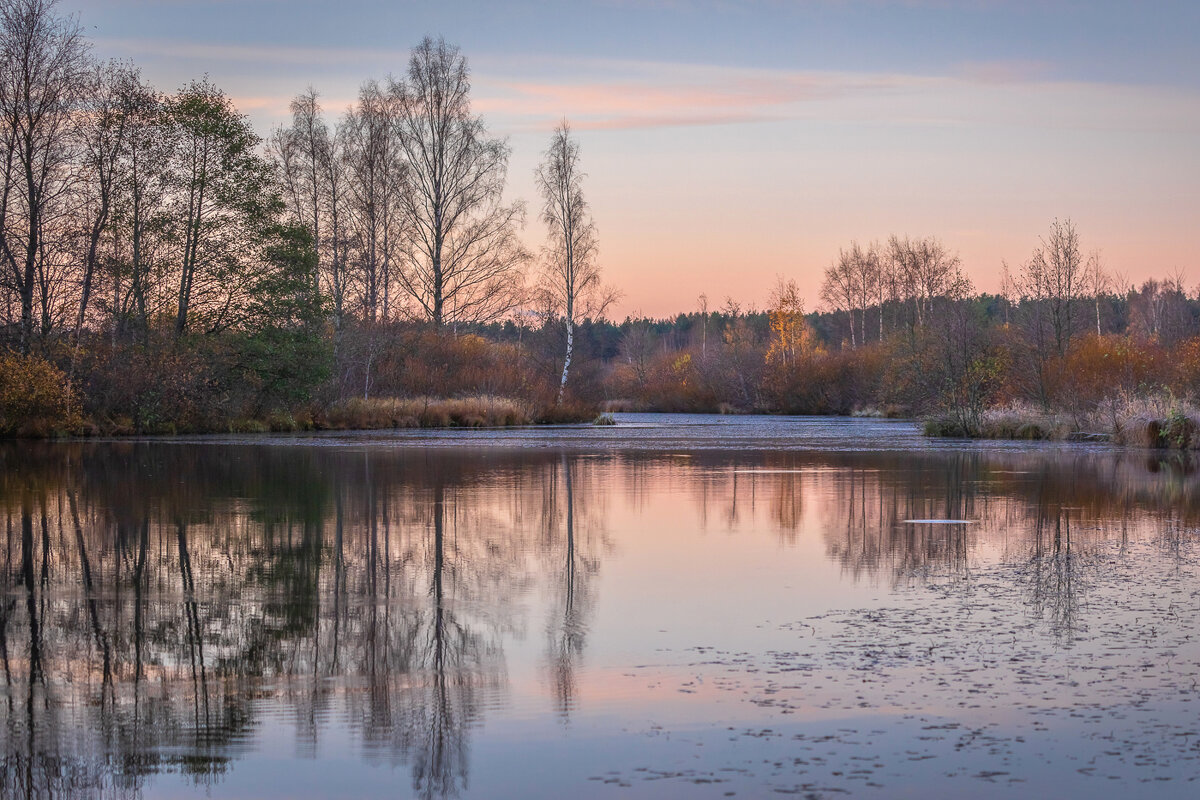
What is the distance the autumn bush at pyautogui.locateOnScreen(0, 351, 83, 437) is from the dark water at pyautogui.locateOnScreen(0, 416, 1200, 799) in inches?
696

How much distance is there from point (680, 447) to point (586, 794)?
993 inches

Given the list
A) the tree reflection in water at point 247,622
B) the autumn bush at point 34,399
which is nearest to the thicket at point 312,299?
the autumn bush at point 34,399

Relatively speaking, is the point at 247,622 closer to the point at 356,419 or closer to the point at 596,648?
the point at 596,648

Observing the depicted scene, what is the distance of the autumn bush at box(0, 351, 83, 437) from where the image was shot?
30109 millimetres

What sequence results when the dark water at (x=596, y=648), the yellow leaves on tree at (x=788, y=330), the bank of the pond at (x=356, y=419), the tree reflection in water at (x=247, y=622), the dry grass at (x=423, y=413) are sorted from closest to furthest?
the dark water at (x=596, y=648) → the tree reflection in water at (x=247, y=622) → the bank of the pond at (x=356, y=419) → the dry grass at (x=423, y=413) → the yellow leaves on tree at (x=788, y=330)

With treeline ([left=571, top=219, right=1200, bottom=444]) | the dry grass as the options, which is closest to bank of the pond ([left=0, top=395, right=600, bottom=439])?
the dry grass

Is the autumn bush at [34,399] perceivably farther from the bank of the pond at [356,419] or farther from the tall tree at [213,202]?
the tall tree at [213,202]

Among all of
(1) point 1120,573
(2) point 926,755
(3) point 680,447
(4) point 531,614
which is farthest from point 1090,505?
(3) point 680,447

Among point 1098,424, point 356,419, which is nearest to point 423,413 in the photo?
point 356,419

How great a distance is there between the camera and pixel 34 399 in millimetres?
30531

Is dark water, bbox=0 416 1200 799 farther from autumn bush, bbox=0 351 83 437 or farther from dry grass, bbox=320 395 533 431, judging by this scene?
dry grass, bbox=320 395 533 431

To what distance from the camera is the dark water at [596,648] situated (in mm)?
4535

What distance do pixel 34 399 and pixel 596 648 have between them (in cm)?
2828

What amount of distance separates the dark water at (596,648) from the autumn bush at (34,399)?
1768cm
